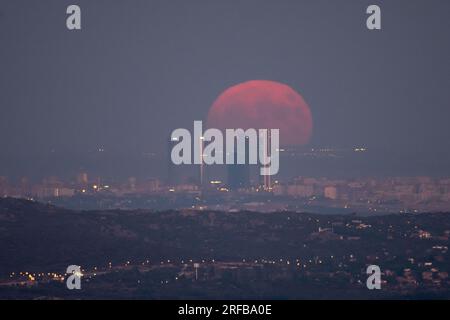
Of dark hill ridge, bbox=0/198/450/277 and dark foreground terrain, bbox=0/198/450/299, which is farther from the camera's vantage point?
dark hill ridge, bbox=0/198/450/277

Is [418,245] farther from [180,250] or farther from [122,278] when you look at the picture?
[122,278]

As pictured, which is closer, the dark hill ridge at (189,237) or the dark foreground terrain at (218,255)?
the dark foreground terrain at (218,255)

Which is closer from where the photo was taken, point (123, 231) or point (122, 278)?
point (122, 278)

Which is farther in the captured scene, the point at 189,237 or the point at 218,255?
the point at 189,237

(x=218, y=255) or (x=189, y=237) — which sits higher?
(x=189, y=237)
